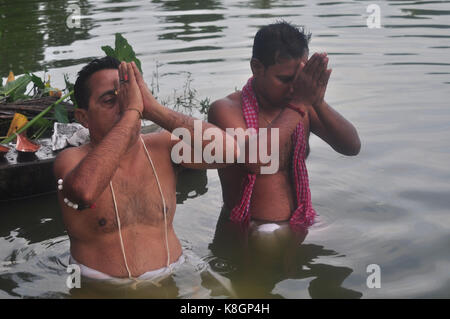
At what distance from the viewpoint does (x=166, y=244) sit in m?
3.73

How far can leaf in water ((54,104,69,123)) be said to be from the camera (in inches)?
212

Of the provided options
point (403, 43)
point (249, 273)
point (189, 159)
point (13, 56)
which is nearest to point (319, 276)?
point (249, 273)

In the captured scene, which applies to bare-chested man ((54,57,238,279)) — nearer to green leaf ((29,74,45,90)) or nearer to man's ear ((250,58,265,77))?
man's ear ((250,58,265,77))

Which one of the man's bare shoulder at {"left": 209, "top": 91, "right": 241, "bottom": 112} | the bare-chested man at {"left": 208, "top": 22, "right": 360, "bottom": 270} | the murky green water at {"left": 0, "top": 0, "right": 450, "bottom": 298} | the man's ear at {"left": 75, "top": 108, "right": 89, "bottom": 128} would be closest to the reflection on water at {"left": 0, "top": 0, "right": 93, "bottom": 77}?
the murky green water at {"left": 0, "top": 0, "right": 450, "bottom": 298}

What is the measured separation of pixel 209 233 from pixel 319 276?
0.95 m

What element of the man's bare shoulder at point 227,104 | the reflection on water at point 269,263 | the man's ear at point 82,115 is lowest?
the reflection on water at point 269,263

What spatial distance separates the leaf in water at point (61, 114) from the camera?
17.7 feet

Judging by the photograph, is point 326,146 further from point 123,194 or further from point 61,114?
point 123,194

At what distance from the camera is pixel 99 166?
319 centimetres

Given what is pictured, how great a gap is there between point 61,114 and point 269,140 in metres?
2.20

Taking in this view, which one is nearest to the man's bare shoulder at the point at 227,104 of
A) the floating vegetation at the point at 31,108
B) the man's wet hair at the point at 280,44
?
the man's wet hair at the point at 280,44

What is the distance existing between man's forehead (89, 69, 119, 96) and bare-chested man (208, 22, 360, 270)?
36.2 inches

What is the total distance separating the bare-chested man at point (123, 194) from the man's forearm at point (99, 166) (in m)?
0.08

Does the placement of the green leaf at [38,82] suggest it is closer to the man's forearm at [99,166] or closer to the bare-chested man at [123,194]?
the bare-chested man at [123,194]
